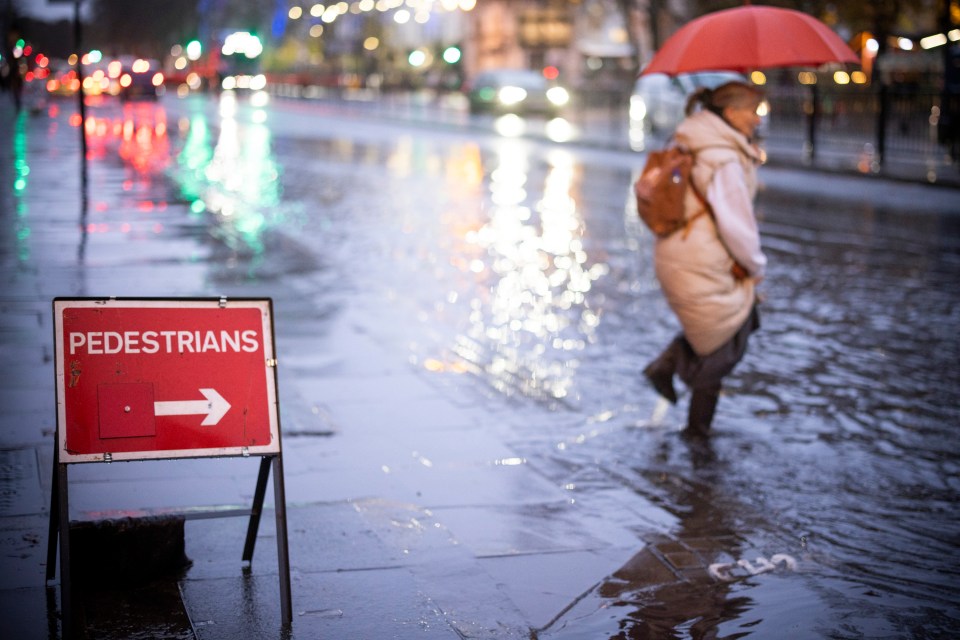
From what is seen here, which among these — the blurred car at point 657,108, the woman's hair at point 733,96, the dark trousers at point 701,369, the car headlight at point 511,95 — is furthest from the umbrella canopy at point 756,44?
the car headlight at point 511,95

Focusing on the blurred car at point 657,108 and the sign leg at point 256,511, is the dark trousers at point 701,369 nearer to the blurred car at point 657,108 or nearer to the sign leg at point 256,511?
the sign leg at point 256,511

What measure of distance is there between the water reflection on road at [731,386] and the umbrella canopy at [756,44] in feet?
6.50

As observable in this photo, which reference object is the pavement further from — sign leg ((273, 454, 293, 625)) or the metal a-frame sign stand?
the metal a-frame sign stand

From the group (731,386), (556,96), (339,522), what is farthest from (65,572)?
(556,96)

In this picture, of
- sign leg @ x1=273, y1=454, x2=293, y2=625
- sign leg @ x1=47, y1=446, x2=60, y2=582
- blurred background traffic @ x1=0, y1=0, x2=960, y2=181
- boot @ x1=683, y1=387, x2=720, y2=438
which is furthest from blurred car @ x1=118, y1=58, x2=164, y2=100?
sign leg @ x1=273, y1=454, x2=293, y2=625

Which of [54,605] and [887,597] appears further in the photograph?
[887,597]

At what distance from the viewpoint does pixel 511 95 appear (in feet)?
160

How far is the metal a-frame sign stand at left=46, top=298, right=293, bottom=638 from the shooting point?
435 centimetres

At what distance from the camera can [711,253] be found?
23.1 feet

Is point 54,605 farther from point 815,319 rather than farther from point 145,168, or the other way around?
point 145,168

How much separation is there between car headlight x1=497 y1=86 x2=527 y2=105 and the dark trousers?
42.0 m

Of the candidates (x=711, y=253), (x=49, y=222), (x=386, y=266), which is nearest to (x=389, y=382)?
(x=711, y=253)

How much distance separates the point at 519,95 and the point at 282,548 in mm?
45193

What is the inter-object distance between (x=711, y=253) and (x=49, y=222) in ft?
33.8
